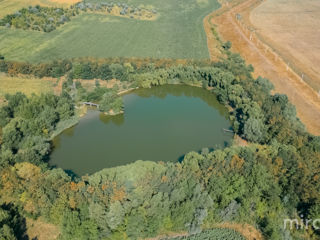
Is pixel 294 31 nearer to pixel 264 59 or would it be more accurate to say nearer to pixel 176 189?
pixel 264 59

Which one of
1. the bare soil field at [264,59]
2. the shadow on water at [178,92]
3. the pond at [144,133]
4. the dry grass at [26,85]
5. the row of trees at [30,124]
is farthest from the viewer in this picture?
the shadow on water at [178,92]

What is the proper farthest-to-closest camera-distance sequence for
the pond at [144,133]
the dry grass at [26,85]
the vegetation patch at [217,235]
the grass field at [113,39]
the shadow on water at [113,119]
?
the grass field at [113,39] → the dry grass at [26,85] → the shadow on water at [113,119] → the pond at [144,133] → the vegetation patch at [217,235]

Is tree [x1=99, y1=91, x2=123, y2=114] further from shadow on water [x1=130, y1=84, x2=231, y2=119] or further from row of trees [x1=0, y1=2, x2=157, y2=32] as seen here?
row of trees [x1=0, y1=2, x2=157, y2=32]

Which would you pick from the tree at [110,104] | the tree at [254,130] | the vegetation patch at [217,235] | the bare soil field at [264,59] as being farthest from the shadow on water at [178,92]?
the vegetation patch at [217,235]

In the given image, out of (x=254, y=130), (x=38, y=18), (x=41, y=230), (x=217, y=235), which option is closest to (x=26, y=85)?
(x=41, y=230)

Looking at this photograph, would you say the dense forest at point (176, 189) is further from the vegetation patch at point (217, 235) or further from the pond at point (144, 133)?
the pond at point (144, 133)
